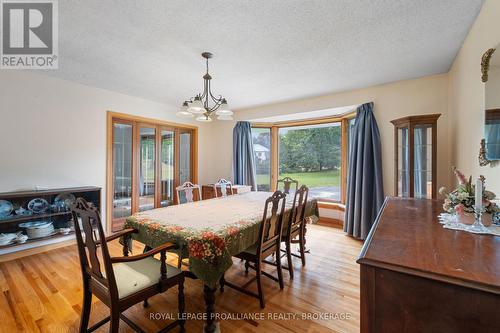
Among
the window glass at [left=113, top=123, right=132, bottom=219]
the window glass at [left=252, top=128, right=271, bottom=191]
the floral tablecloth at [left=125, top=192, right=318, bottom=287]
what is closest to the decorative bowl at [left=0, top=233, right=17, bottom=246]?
the window glass at [left=113, top=123, right=132, bottom=219]

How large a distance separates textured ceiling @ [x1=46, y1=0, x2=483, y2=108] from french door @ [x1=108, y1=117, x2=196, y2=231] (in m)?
1.03

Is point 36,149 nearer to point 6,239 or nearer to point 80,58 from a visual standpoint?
point 6,239

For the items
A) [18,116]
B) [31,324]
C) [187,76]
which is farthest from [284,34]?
[18,116]

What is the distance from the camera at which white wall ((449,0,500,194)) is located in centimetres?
159

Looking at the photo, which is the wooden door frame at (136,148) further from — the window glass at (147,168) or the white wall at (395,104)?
the white wall at (395,104)

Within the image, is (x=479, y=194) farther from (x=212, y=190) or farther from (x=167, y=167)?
(x=167, y=167)

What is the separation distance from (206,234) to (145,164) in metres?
3.25

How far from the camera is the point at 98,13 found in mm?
1793

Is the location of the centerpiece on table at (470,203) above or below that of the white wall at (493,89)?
below

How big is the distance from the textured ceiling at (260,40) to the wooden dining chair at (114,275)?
1.56 m

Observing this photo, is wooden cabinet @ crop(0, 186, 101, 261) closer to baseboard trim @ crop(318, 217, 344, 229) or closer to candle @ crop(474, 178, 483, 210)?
baseboard trim @ crop(318, 217, 344, 229)

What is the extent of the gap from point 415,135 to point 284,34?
80.5 inches

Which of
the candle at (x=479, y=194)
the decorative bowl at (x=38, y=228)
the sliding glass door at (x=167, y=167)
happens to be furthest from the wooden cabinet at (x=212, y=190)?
the candle at (x=479, y=194)

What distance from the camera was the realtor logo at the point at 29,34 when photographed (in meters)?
1.78
